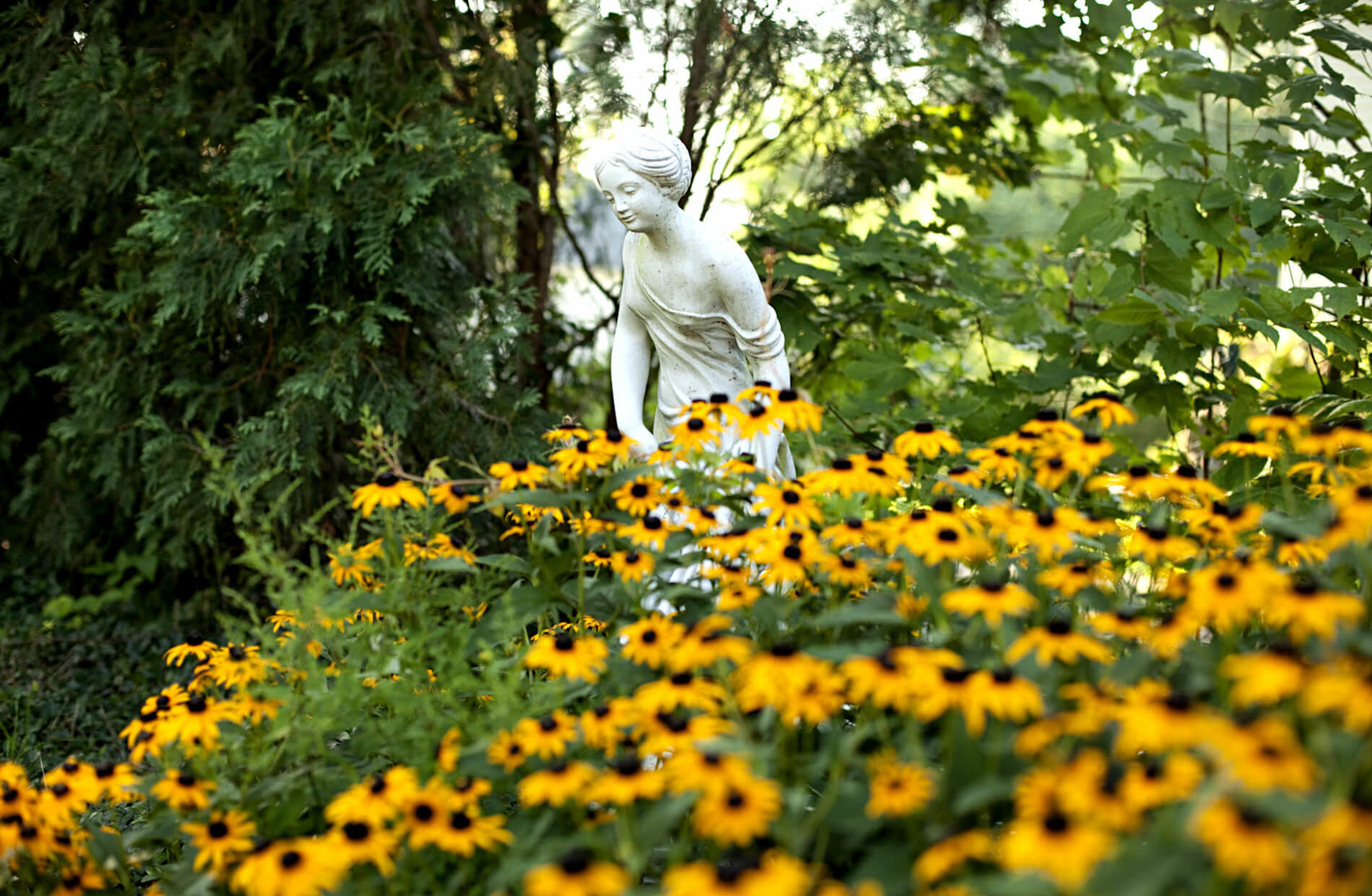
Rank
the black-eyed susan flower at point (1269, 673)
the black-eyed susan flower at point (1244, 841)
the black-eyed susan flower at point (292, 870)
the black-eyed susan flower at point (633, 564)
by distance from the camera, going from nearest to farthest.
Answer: the black-eyed susan flower at point (1244, 841) < the black-eyed susan flower at point (1269, 673) < the black-eyed susan flower at point (292, 870) < the black-eyed susan flower at point (633, 564)

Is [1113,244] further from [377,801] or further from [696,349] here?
[377,801]

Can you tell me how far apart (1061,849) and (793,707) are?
0.39 meters

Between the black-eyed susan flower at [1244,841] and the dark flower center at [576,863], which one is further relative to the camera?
the dark flower center at [576,863]

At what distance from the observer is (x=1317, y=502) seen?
7.72 feet

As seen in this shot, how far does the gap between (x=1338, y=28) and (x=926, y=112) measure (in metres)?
1.80

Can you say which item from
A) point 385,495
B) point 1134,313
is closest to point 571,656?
point 385,495

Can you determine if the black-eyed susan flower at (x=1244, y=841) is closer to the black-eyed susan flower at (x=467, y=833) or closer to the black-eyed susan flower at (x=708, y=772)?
the black-eyed susan flower at (x=708, y=772)

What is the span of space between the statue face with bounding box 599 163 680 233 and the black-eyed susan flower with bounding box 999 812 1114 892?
5.36ft

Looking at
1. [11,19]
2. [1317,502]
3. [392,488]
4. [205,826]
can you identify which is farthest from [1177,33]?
[11,19]

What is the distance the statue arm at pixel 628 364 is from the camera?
2719mm

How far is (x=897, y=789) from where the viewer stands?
4.56 feet

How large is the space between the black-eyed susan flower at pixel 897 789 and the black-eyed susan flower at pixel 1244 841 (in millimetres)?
333

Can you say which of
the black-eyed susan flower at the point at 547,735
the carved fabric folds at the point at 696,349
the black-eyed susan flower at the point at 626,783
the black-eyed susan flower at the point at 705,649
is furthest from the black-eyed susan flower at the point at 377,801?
the carved fabric folds at the point at 696,349

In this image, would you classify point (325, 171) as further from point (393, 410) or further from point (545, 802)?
point (545, 802)
